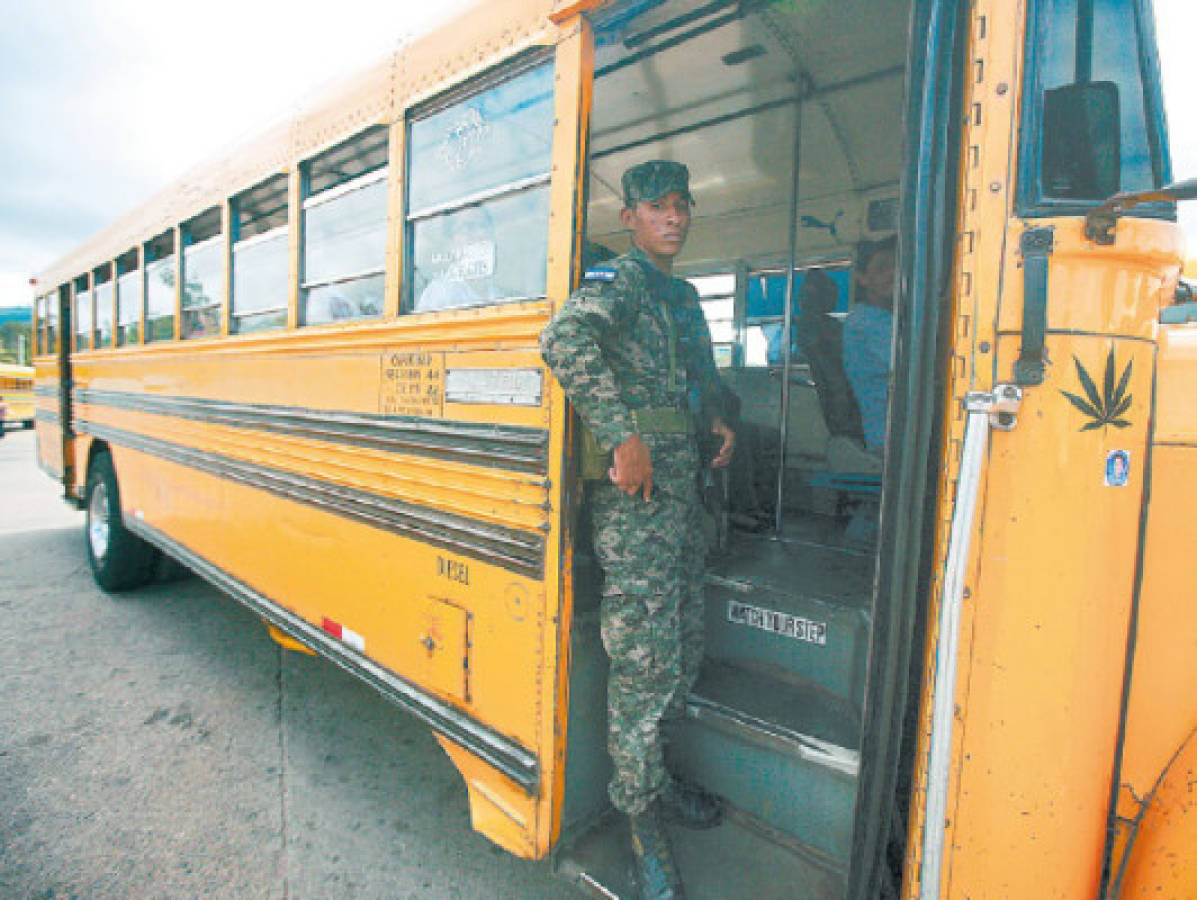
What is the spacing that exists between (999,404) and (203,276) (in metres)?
3.65

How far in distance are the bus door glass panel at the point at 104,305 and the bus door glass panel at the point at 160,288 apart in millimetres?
829

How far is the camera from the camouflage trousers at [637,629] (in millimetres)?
1786

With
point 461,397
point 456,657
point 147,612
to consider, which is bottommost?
point 147,612

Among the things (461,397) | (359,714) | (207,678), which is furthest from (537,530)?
(207,678)

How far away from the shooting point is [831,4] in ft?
7.30

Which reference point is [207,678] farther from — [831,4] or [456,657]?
[831,4]

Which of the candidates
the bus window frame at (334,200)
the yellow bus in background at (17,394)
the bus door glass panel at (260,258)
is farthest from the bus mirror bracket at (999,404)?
the yellow bus in background at (17,394)

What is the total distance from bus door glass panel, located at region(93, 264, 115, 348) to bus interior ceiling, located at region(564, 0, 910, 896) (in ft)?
11.3

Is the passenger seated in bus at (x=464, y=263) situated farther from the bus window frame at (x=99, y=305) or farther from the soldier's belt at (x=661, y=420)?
the bus window frame at (x=99, y=305)

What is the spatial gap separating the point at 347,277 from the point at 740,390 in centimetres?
222

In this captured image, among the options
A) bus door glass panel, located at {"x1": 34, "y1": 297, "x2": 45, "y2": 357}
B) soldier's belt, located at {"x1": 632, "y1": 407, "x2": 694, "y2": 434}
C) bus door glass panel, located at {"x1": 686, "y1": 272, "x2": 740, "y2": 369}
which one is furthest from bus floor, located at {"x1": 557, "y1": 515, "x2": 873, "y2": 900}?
bus door glass panel, located at {"x1": 34, "y1": 297, "x2": 45, "y2": 357}

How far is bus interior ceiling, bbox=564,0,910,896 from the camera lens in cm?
180

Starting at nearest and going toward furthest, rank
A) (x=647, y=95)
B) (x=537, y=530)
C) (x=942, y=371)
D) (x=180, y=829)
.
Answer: (x=942, y=371), (x=537, y=530), (x=180, y=829), (x=647, y=95)

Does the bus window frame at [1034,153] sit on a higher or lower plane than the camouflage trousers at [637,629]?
higher
